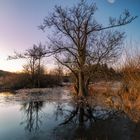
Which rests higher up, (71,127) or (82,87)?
(82,87)

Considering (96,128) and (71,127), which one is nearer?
(96,128)

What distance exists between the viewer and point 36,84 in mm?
43219

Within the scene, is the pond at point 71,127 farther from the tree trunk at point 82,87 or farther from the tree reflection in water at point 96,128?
the tree trunk at point 82,87

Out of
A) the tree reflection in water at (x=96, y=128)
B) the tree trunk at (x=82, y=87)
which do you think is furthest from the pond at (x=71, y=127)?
the tree trunk at (x=82, y=87)

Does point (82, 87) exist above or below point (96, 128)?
above

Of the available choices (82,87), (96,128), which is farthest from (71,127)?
(82,87)

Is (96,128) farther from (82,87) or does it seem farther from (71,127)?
(82,87)

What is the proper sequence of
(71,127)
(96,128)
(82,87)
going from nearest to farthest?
(96,128), (71,127), (82,87)

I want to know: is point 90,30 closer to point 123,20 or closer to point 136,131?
point 123,20

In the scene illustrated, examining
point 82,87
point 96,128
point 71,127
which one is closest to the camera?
point 96,128

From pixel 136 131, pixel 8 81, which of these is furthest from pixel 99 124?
pixel 8 81

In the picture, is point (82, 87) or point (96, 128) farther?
point (82, 87)

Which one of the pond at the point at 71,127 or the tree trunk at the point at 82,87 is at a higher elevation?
the tree trunk at the point at 82,87

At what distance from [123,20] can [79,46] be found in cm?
438
